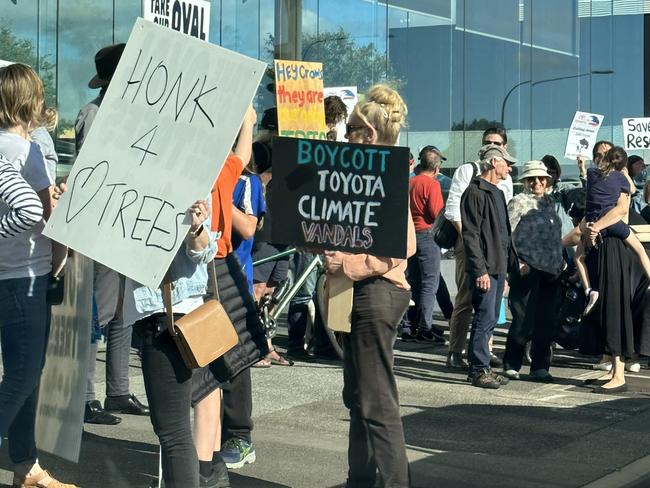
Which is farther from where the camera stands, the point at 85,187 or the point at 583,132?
the point at 583,132

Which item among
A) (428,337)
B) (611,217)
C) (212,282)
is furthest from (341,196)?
(428,337)

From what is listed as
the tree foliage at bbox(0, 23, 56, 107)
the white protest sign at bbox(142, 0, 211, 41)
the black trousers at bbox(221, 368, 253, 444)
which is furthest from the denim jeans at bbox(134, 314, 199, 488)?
the tree foliage at bbox(0, 23, 56, 107)

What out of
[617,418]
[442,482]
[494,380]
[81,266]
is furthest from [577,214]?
[81,266]

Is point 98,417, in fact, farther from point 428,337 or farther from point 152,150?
point 428,337

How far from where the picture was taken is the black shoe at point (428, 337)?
11.8 meters

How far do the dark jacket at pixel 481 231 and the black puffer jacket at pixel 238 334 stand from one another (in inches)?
141

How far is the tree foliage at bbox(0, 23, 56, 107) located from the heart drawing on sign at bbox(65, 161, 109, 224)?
717cm

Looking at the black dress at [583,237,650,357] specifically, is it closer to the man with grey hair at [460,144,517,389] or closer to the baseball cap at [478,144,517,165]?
the man with grey hair at [460,144,517,389]

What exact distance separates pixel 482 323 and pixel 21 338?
4789 mm

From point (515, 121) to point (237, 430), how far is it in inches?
686

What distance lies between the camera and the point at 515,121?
22922 millimetres

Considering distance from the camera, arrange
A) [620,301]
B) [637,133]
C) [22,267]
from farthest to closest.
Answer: [637,133] → [620,301] → [22,267]

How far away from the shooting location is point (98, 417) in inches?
285

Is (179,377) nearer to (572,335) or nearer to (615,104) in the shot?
(572,335)
